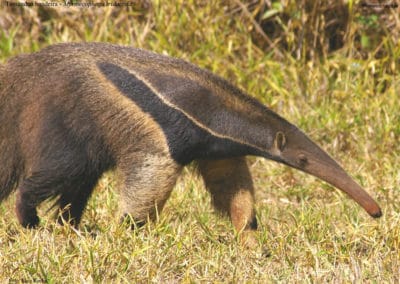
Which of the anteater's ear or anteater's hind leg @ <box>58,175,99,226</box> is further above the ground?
the anteater's ear

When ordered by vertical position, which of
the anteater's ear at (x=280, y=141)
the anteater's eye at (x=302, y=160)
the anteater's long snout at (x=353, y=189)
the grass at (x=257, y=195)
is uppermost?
the anteater's ear at (x=280, y=141)

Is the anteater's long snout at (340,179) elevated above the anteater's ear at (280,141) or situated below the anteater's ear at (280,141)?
below

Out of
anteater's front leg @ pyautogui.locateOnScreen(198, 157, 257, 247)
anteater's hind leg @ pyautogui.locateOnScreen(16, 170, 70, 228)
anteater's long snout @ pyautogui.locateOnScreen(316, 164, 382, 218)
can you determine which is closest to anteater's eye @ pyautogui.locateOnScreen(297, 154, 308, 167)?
anteater's long snout @ pyautogui.locateOnScreen(316, 164, 382, 218)

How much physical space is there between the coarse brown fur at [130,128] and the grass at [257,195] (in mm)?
275

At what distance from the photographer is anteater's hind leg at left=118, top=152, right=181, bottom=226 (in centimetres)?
627

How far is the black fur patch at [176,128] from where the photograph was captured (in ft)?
20.6

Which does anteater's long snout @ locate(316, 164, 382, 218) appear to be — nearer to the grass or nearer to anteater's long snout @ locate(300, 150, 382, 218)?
anteater's long snout @ locate(300, 150, 382, 218)

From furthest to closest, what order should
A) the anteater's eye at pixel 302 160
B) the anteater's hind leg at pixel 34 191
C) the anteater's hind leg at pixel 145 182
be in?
1. the anteater's eye at pixel 302 160
2. the anteater's hind leg at pixel 34 191
3. the anteater's hind leg at pixel 145 182

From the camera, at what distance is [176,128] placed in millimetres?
6281

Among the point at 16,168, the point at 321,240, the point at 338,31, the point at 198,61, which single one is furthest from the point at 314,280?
the point at 338,31

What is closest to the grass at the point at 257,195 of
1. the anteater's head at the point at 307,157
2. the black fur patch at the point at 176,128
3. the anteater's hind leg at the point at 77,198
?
the anteater's hind leg at the point at 77,198

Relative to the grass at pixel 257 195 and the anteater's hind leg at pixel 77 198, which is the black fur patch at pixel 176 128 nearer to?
the grass at pixel 257 195

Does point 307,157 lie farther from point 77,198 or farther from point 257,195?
point 257,195

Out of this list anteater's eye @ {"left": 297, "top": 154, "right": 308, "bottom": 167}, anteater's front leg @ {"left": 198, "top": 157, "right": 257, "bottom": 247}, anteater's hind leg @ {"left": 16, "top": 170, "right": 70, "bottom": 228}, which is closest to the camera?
anteater's hind leg @ {"left": 16, "top": 170, "right": 70, "bottom": 228}
